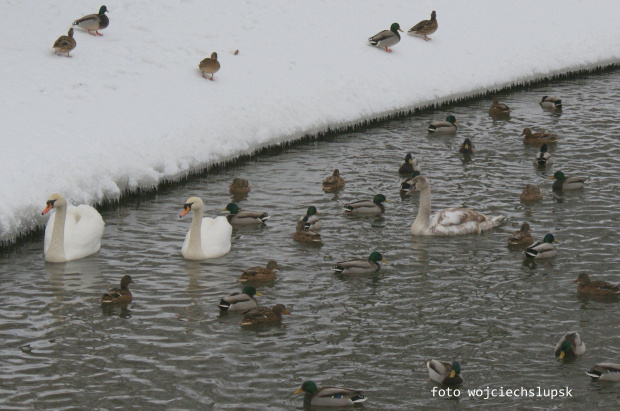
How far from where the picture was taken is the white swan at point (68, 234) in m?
20.1

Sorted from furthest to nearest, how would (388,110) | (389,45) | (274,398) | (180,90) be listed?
(389,45) → (388,110) → (180,90) → (274,398)

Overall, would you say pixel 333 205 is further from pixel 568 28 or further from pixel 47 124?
pixel 568 28

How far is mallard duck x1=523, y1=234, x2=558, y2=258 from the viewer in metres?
19.6

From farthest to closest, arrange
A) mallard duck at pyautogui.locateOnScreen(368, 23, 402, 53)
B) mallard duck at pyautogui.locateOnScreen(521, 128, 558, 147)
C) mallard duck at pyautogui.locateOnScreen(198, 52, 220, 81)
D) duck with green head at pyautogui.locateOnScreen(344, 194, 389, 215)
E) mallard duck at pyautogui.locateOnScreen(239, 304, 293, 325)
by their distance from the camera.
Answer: mallard duck at pyautogui.locateOnScreen(368, 23, 402, 53) < mallard duck at pyautogui.locateOnScreen(198, 52, 220, 81) < mallard duck at pyautogui.locateOnScreen(521, 128, 558, 147) < duck with green head at pyautogui.locateOnScreen(344, 194, 389, 215) < mallard duck at pyautogui.locateOnScreen(239, 304, 293, 325)

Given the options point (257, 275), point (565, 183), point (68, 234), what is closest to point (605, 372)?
point (257, 275)

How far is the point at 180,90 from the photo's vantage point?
29281mm

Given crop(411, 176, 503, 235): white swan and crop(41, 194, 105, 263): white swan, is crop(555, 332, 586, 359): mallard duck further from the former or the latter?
crop(41, 194, 105, 263): white swan

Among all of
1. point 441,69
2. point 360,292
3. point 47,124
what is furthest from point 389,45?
point 360,292

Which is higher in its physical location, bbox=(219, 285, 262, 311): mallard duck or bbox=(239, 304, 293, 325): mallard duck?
bbox=(219, 285, 262, 311): mallard duck

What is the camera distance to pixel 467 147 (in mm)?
27781

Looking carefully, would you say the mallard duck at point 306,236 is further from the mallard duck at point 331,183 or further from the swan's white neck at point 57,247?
the swan's white neck at point 57,247

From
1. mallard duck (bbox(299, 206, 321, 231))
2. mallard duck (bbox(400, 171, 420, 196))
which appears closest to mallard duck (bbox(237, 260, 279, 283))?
mallard duck (bbox(299, 206, 321, 231))

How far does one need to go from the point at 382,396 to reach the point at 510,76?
25577 mm

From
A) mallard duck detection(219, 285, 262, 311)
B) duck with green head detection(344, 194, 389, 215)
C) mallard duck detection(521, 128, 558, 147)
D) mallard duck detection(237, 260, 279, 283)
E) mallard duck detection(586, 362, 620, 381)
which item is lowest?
mallard duck detection(586, 362, 620, 381)
